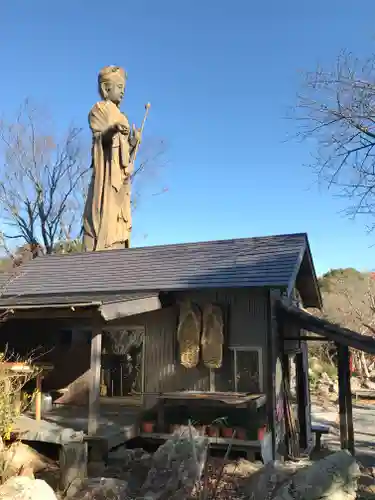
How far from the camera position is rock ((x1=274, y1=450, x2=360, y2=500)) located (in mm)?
6000

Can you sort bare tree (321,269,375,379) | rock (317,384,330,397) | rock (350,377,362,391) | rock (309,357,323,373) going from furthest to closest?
bare tree (321,269,375,379)
rock (309,357,323,373)
rock (350,377,362,391)
rock (317,384,330,397)

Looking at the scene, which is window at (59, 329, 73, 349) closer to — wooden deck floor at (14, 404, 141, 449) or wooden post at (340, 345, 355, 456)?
wooden deck floor at (14, 404, 141, 449)

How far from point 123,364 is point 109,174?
7.73 meters

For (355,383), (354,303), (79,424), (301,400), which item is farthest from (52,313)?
(354,303)

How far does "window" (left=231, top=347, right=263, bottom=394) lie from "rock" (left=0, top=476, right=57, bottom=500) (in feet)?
14.9

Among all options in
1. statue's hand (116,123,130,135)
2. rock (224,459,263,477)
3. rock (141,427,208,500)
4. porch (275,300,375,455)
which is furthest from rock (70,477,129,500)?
statue's hand (116,123,130,135)

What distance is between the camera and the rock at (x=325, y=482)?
6000mm

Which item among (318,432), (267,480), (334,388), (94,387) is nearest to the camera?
(267,480)

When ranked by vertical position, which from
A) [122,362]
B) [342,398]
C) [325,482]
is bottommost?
[325,482]

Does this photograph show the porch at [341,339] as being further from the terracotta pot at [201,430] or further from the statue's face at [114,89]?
the statue's face at [114,89]

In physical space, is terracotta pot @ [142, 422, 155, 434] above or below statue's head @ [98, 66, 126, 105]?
below

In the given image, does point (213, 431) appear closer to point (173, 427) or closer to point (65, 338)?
point (173, 427)

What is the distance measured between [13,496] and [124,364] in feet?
19.8

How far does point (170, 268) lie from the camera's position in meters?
11.1
